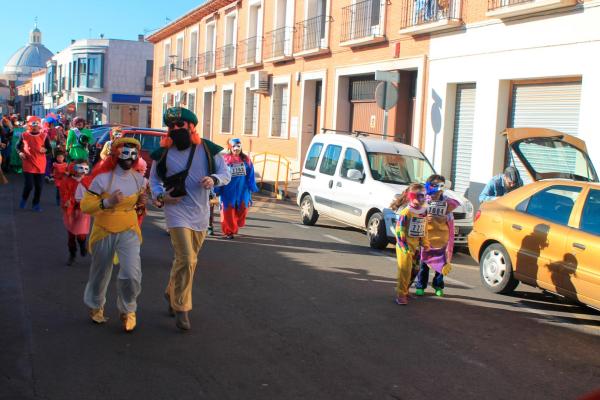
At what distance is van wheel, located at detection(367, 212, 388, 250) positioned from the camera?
11.1 metres

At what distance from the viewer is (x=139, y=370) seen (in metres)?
4.89

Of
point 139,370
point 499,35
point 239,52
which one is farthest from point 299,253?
point 239,52

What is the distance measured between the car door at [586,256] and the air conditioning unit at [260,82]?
67.4 feet

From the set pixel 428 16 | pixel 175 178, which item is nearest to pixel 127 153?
pixel 175 178

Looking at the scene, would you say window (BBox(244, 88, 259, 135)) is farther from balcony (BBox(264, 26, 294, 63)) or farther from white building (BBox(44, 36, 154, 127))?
white building (BBox(44, 36, 154, 127))

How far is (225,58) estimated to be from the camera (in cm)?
3136

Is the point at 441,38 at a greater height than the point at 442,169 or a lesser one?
greater

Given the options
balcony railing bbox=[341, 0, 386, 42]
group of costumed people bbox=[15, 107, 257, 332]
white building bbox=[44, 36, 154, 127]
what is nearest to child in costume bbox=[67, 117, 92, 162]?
group of costumed people bbox=[15, 107, 257, 332]

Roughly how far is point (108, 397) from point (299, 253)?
19.9 ft

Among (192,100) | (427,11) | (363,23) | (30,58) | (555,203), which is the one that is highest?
(30,58)

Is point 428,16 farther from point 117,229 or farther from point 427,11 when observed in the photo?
point 117,229

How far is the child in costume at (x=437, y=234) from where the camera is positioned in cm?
774

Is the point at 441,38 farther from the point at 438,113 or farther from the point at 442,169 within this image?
the point at 442,169

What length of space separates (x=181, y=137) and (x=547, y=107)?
35.8 feet
